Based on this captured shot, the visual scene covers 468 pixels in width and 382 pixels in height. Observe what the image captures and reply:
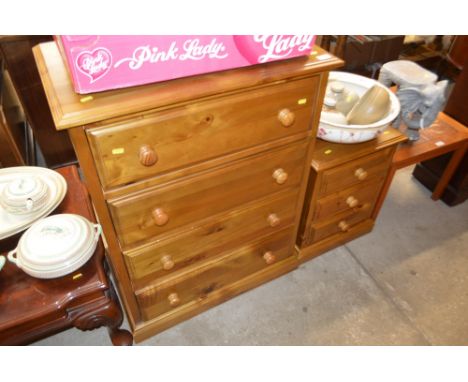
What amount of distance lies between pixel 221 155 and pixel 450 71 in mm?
3166

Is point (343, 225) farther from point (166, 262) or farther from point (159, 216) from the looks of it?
point (159, 216)

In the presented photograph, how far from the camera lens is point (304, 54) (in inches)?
46.7

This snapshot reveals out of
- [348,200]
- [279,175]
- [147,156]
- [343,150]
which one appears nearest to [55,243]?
[147,156]

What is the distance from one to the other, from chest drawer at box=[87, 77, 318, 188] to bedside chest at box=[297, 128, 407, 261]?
0.40 meters

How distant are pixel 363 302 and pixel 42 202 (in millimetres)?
1531

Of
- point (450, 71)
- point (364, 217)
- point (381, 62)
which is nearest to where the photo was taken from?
point (364, 217)

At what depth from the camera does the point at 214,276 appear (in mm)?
A: 1653

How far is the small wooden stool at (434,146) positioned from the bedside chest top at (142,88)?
0.91 meters

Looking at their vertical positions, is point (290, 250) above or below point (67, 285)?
below

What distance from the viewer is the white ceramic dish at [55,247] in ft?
3.82

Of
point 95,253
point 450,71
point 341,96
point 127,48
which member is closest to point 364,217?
point 341,96

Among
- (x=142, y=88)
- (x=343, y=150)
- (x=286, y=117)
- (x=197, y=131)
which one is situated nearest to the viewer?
(x=142, y=88)
